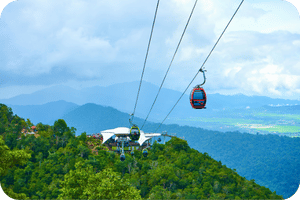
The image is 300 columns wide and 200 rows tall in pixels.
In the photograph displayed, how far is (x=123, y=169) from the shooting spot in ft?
191

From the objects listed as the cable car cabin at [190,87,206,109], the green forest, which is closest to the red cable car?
the cable car cabin at [190,87,206,109]

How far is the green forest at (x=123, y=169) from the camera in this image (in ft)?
165

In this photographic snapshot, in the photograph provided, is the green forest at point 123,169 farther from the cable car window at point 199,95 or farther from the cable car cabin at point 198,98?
the cable car window at point 199,95

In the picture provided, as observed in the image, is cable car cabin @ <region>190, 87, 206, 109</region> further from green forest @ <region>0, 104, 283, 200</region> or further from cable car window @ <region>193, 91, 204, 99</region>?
green forest @ <region>0, 104, 283, 200</region>

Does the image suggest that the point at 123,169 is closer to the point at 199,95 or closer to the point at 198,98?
the point at 198,98

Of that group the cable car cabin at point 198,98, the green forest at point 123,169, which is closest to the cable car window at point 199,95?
the cable car cabin at point 198,98

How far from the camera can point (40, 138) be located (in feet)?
214

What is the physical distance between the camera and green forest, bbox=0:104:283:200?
50.4m

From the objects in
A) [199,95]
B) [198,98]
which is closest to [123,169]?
[198,98]

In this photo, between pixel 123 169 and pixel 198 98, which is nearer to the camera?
pixel 198 98

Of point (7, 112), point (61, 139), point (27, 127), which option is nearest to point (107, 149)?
point (61, 139)

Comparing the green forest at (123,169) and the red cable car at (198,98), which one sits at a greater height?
the red cable car at (198,98)

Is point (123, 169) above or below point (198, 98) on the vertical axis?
below

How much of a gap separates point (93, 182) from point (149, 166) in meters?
29.7
